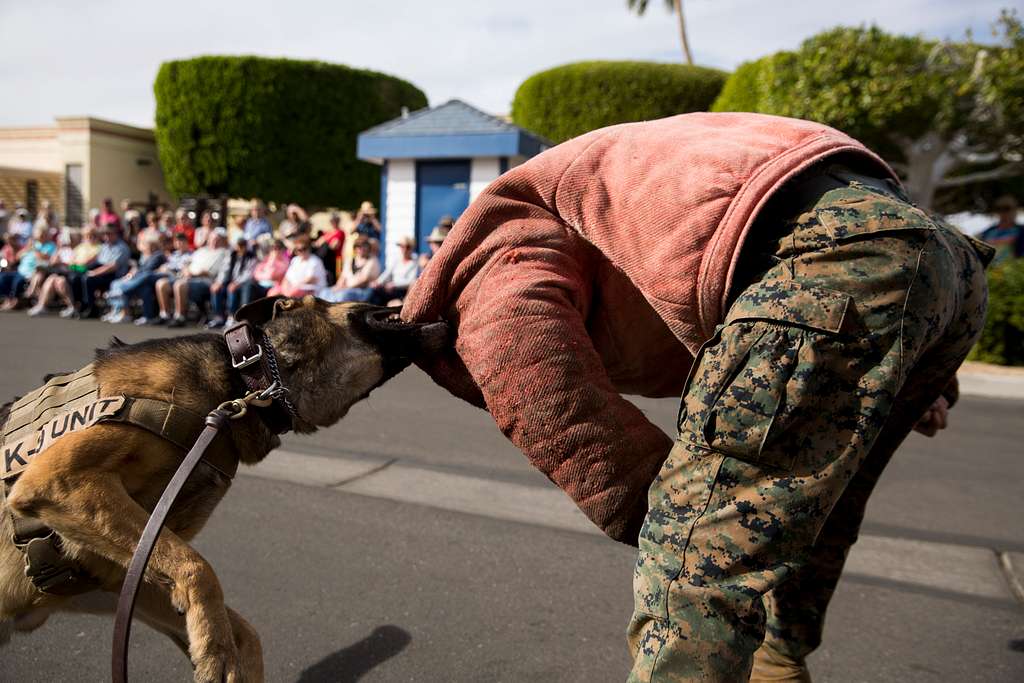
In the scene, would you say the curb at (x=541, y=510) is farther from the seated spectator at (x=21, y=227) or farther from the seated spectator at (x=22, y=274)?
the seated spectator at (x=21, y=227)

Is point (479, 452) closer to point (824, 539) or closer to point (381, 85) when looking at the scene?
point (824, 539)

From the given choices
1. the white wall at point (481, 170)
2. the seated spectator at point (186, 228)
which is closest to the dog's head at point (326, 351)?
the white wall at point (481, 170)

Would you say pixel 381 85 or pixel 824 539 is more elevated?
pixel 381 85

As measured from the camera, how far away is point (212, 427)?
78.5 inches

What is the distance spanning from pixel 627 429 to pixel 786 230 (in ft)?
1.65

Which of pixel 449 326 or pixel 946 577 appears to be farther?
pixel 946 577

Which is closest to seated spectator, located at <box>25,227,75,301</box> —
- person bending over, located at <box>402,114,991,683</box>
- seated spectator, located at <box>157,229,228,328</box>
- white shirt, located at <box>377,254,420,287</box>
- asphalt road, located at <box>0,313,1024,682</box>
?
seated spectator, located at <box>157,229,228,328</box>

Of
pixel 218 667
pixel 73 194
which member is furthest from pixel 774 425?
pixel 73 194

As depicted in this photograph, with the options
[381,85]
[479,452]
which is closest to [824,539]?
[479,452]

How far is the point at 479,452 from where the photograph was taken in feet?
17.1

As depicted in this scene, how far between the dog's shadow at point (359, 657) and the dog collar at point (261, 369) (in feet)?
2.82

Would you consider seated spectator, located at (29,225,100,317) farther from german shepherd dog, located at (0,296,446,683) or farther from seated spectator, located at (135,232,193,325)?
german shepherd dog, located at (0,296,446,683)

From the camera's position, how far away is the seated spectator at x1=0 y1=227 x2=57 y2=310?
1467 centimetres

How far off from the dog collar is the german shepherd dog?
0.04 metres
